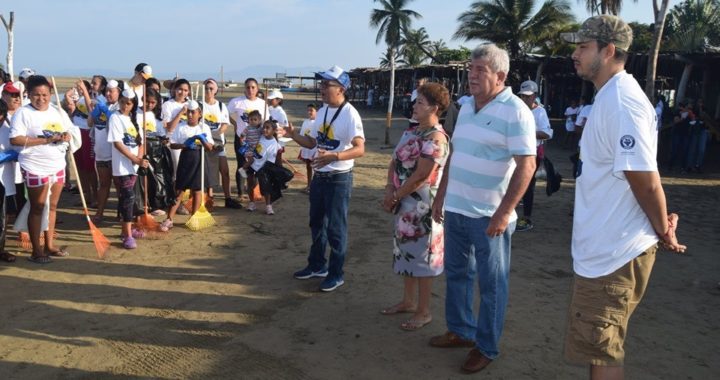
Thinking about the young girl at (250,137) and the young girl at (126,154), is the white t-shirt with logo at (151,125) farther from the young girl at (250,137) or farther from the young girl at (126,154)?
the young girl at (250,137)

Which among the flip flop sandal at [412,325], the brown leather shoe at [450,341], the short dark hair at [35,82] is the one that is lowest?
the flip flop sandal at [412,325]

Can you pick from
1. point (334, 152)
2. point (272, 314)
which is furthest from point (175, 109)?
point (272, 314)

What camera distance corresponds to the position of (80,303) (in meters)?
4.52

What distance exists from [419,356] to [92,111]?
17.2 ft

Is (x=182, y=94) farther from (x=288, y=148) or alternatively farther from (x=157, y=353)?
(x=288, y=148)

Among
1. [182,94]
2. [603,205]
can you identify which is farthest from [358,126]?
[182,94]

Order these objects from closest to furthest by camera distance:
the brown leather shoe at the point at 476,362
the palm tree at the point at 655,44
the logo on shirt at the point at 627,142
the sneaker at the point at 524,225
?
the logo on shirt at the point at 627,142
the brown leather shoe at the point at 476,362
the sneaker at the point at 524,225
the palm tree at the point at 655,44

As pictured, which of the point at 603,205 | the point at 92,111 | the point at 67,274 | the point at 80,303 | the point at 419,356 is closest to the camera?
the point at 603,205

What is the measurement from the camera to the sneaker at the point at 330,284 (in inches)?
191

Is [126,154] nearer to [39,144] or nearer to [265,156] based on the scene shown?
[39,144]

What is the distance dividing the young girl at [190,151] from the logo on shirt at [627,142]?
17.4 feet

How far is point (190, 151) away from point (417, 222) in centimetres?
369

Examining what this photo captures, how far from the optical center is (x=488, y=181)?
3.27 meters

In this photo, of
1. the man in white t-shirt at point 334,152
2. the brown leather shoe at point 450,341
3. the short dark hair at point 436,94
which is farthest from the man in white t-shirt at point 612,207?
the man in white t-shirt at point 334,152
